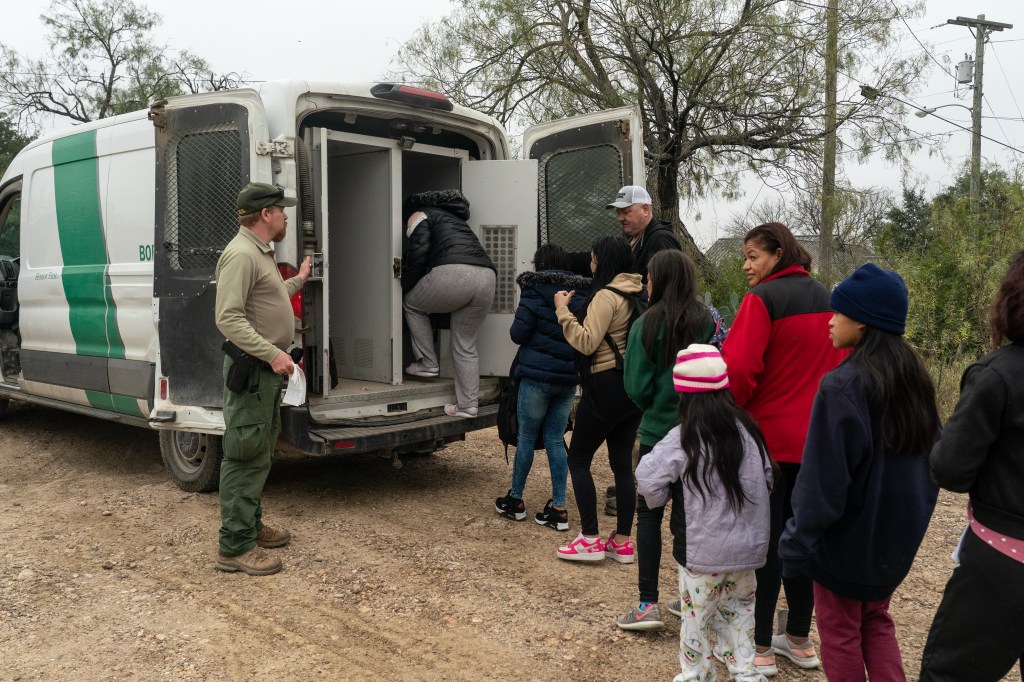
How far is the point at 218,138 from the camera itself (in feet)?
15.6

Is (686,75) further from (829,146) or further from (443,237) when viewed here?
(443,237)

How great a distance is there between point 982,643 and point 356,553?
10.1 ft

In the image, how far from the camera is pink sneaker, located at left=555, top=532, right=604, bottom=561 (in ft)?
14.4

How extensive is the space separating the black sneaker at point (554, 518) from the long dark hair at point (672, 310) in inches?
62.1

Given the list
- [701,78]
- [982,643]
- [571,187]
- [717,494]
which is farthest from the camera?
[701,78]

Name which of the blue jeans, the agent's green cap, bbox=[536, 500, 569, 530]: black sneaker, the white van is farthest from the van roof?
bbox=[536, 500, 569, 530]: black sneaker

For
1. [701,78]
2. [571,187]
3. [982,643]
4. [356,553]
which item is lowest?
[356,553]

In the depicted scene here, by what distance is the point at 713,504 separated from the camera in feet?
9.55

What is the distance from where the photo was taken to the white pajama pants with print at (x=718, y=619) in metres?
2.94

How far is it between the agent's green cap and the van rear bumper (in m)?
1.15

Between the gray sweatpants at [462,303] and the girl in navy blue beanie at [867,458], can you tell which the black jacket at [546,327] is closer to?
the gray sweatpants at [462,303]

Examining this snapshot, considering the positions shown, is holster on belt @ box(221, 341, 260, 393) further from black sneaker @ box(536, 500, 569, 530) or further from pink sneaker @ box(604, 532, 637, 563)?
pink sneaker @ box(604, 532, 637, 563)

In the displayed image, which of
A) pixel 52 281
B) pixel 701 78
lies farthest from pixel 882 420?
pixel 701 78

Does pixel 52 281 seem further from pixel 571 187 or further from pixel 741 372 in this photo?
pixel 741 372
